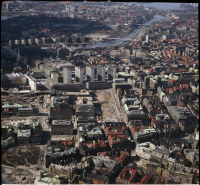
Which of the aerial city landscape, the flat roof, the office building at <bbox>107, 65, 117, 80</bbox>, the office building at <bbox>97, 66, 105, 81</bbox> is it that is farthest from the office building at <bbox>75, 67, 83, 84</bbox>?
the flat roof

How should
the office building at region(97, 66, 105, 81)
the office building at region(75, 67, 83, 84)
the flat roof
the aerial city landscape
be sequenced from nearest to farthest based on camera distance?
1. the aerial city landscape
2. the flat roof
3. the office building at region(75, 67, 83, 84)
4. the office building at region(97, 66, 105, 81)

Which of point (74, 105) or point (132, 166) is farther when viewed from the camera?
point (74, 105)

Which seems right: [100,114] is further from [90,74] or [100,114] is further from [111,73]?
[111,73]

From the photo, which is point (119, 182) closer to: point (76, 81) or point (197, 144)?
point (197, 144)

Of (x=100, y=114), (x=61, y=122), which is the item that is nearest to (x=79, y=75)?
(x=100, y=114)

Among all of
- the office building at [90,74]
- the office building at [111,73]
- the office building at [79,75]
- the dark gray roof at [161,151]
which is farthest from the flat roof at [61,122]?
the office building at [111,73]

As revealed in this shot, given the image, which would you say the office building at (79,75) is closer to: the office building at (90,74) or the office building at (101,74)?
the office building at (90,74)

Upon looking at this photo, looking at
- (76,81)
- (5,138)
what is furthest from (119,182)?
(76,81)

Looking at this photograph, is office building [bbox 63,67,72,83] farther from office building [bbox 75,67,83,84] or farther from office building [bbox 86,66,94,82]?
office building [bbox 86,66,94,82]
